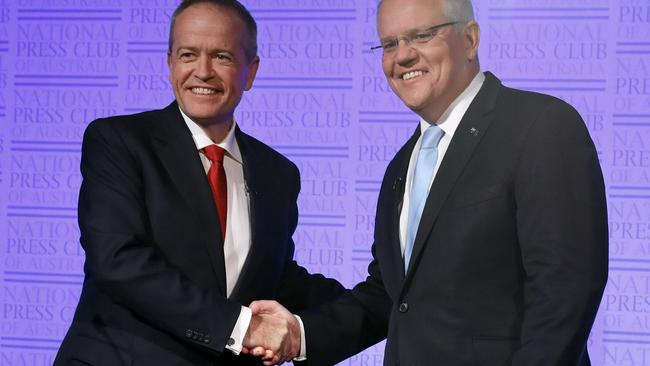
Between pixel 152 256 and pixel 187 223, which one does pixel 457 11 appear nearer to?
pixel 187 223

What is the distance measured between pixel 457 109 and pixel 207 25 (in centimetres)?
82

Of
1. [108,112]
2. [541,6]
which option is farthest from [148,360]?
[541,6]

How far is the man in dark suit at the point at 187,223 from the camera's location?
2.71m

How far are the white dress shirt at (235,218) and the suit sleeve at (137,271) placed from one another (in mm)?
61

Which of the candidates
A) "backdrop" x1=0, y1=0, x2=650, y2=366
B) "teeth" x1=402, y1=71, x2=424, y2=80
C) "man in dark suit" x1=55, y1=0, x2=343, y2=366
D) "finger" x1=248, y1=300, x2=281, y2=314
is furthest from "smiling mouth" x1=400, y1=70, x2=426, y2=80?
"backdrop" x1=0, y1=0, x2=650, y2=366

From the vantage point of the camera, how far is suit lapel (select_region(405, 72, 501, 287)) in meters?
2.48

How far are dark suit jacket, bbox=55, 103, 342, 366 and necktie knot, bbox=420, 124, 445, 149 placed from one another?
1.89 feet

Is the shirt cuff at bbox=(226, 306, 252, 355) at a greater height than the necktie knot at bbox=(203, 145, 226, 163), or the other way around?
the necktie knot at bbox=(203, 145, 226, 163)

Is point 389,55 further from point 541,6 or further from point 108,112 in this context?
point 108,112

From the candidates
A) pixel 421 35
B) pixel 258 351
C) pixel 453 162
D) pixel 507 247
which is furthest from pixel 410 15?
pixel 258 351

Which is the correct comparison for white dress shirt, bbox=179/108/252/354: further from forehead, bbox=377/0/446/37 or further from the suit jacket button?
forehead, bbox=377/0/446/37

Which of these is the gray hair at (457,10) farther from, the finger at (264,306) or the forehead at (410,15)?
the finger at (264,306)

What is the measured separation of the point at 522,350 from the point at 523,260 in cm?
22

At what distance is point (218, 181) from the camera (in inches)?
114
